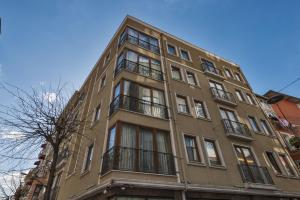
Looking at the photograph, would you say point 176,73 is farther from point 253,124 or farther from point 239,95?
point 253,124

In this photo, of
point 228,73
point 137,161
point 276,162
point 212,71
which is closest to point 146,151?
point 137,161

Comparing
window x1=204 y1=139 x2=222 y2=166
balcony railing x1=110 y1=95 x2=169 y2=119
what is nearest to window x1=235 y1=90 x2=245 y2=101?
window x1=204 y1=139 x2=222 y2=166

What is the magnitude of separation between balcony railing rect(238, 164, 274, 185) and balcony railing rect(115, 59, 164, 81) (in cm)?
833

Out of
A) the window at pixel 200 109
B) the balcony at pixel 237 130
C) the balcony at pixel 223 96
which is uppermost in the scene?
the balcony at pixel 223 96

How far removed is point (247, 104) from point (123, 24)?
14123mm

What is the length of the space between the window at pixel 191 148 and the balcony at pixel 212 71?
27.4 ft

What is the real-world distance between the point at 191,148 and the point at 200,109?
13.1ft

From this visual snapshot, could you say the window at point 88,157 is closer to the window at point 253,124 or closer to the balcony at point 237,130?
the balcony at point 237,130

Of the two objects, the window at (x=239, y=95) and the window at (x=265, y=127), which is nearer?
the window at (x=265, y=127)

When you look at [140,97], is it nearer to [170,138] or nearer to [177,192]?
[170,138]

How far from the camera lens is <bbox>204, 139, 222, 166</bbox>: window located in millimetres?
12258

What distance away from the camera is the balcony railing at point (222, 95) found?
54.8 ft

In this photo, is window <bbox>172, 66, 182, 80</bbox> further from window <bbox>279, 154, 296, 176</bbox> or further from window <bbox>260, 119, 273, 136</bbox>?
window <bbox>279, 154, 296, 176</bbox>

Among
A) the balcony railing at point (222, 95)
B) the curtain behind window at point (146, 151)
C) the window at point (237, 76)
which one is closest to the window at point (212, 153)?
the curtain behind window at point (146, 151)
